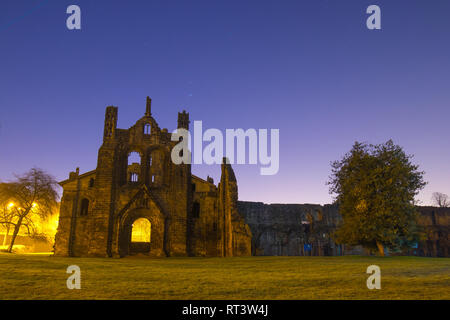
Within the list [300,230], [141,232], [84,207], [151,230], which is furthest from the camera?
[141,232]

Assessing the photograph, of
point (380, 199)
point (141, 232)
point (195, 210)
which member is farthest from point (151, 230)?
point (141, 232)

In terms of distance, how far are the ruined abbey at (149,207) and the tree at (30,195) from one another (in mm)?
2330

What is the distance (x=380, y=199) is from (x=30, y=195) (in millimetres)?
31818

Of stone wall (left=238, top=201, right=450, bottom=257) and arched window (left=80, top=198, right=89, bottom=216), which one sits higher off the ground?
arched window (left=80, top=198, right=89, bottom=216)

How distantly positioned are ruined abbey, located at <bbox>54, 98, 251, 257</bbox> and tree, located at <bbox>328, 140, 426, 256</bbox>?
27.6 ft

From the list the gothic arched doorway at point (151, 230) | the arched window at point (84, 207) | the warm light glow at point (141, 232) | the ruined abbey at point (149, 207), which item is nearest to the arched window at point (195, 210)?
the ruined abbey at point (149, 207)

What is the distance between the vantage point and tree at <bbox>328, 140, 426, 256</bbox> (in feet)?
78.9

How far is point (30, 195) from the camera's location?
109ft

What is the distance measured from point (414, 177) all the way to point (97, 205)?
83.9ft

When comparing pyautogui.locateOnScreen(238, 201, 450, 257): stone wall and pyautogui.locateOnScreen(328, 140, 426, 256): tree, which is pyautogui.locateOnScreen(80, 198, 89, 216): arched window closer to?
pyautogui.locateOnScreen(238, 201, 450, 257): stone wall

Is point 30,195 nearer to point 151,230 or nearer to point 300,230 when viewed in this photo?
point 151,230

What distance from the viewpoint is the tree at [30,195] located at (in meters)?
32.2

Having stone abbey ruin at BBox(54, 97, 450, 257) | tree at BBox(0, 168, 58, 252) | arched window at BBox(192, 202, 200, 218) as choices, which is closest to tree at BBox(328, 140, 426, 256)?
stone abbey ruin at BBox(54, 97, 450, 257)
